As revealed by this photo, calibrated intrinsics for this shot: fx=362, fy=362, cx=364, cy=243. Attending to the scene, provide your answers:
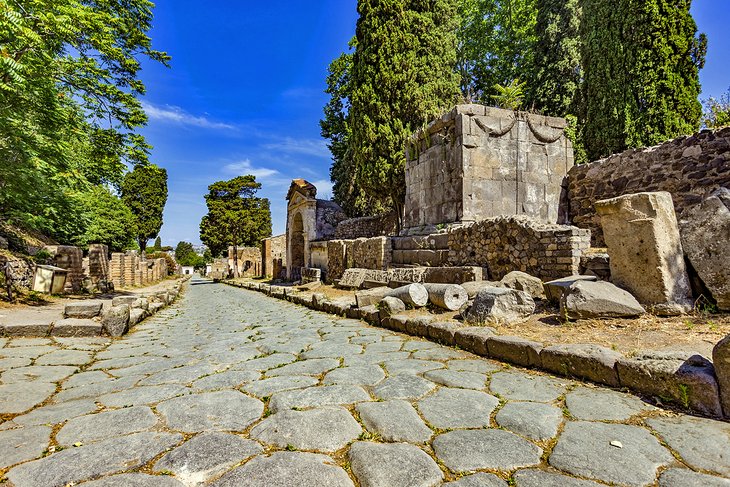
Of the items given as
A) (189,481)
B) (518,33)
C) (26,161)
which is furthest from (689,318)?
(518,33)

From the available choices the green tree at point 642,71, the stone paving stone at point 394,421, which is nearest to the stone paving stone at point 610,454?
the stone paving stone at point 394,421

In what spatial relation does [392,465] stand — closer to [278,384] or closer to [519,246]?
[278,384]

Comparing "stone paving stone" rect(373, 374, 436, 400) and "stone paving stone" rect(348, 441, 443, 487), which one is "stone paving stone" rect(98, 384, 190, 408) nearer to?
"stone paving stone" rect(373, 374, 436, 400)

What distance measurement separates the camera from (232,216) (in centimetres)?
3603

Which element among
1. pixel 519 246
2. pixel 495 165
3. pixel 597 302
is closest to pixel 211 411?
pixel 597 302

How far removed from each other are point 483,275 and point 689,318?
3799 mm

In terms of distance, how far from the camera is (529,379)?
2980mm

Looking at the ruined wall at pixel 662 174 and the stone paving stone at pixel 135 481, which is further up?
the ruined wall at pixel 662 174

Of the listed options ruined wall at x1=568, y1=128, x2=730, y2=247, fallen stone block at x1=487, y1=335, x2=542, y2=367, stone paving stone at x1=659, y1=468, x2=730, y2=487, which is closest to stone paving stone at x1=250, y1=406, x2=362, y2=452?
stone paving stone at x1=659, y1=468, x2=730, y2=487

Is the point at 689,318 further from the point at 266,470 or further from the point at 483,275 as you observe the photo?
the point at 266,470

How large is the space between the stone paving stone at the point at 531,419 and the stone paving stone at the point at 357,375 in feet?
3.37

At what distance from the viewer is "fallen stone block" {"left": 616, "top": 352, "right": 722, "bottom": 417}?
2215mm

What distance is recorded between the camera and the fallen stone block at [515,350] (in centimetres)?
330

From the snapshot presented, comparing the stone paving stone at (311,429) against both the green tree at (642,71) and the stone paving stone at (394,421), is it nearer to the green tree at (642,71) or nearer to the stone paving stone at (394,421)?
the stone paving stone at (394,421)
